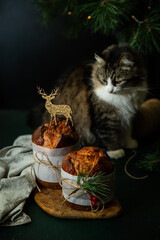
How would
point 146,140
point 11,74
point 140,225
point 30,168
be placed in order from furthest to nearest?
point 11,74
point 146,140
point 30,168
point 140,225

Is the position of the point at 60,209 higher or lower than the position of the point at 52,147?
lower

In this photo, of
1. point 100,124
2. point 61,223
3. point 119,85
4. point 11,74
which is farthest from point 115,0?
point 11,74

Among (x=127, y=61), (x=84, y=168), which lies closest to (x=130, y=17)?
(x=127, y=61)

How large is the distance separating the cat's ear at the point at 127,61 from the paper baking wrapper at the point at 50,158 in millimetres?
546

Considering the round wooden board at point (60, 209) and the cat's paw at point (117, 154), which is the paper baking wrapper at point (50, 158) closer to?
the round wooden board at point (60, 209)

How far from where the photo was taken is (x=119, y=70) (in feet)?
4.66

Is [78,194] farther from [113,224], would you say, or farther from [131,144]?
[131,144]

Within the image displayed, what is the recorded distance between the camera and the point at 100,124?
1.57 metres

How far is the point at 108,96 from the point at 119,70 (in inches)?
6.7

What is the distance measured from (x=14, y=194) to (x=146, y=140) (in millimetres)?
1047

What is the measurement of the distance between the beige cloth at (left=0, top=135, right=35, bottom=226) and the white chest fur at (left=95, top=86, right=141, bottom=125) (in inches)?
20.4

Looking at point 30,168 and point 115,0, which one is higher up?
point 115,0

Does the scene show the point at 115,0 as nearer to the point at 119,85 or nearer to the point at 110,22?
the point at 110,22

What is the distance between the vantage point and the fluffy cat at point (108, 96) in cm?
144
